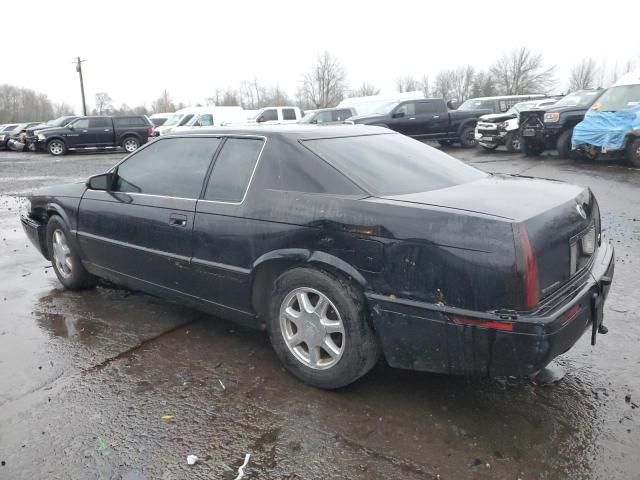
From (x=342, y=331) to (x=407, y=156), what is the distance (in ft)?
4.47

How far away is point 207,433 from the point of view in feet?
9.17

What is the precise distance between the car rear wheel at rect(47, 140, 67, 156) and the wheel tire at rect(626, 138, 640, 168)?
21.7 meters

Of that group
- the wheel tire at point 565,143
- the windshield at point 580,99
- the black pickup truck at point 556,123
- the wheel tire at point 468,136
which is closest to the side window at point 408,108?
the wheel tire at point 468,136

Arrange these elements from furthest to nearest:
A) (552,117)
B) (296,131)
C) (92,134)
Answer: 1. (92,134)
2. (552,117)
3. (296,131)

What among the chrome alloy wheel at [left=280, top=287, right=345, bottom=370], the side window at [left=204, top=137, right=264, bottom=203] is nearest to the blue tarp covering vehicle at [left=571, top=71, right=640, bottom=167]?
the side window at [left=204, top=137, right=264, bottom=203]

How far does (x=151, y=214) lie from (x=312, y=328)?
1.60 metres

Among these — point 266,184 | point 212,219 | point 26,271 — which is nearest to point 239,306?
point 212,219

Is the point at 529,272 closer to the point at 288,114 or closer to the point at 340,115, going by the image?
the point at 340,115

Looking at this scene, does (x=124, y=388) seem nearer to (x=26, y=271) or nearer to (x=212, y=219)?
(x=212, y=219)

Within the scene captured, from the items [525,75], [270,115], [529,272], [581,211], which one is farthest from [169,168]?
[525,75]

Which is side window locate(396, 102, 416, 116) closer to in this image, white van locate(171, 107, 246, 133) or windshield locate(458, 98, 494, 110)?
windshield locate(458, 98, 494, 110)

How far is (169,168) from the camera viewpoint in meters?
3.98

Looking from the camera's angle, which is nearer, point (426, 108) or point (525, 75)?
point (426, 108)

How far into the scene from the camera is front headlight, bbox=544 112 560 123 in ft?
45.9
